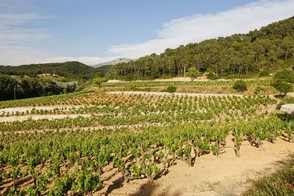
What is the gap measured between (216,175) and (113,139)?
352 inches

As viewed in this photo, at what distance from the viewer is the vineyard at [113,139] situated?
12.5 metres

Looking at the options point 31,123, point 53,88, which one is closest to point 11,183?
point 31,123

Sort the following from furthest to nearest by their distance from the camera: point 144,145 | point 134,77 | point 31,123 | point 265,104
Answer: point 134,77, point 265,104, point 31,123, point 144,145

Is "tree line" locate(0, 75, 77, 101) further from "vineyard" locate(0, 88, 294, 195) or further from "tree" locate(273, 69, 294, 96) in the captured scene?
"tree" locate(273, 69, 294, 96)

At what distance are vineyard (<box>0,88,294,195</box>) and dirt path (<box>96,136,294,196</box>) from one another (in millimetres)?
514

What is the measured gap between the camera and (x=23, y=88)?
73875mm

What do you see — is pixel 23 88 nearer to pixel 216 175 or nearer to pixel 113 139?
pixel 113 139

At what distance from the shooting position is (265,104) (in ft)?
112

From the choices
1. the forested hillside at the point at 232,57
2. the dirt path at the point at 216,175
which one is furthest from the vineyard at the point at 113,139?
the forested hillside at the point at 232,57

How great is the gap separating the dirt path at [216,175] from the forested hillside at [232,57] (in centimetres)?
7019

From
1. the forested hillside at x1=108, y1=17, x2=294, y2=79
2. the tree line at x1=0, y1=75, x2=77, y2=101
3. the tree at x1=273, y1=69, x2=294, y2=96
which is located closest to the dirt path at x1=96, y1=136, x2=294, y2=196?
the tree at x1=273, y1=69, x2=294, y2=96

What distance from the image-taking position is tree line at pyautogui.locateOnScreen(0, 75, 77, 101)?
2724 inches

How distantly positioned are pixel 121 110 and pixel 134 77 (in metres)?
67.4

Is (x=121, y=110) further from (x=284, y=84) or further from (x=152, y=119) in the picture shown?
(x=284, y=84)
